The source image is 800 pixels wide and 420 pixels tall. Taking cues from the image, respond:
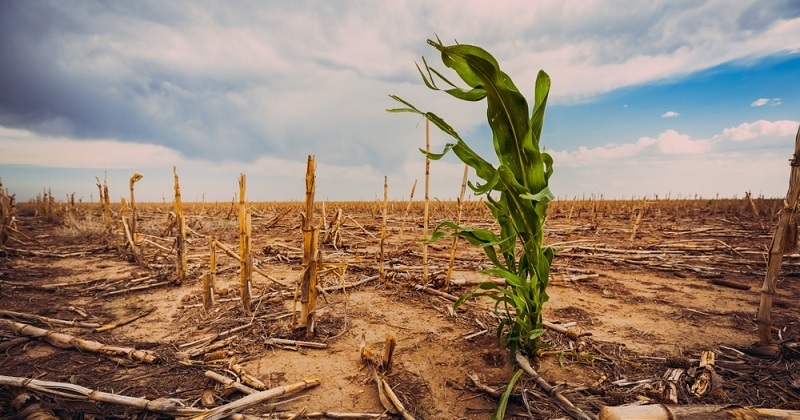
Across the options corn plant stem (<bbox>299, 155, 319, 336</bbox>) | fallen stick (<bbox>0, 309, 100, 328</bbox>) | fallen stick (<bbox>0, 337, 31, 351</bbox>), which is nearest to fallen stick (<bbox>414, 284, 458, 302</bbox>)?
corn plant stem (<bbox>299, 155, 319, 336</bbox>)

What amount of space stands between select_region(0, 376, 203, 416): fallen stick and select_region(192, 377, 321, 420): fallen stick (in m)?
0.18

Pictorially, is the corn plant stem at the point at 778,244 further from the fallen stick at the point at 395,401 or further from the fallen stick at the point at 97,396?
the fallen stick at the point at 97,396

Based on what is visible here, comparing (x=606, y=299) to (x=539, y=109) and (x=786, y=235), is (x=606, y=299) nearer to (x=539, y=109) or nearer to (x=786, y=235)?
(x=786, y=235)

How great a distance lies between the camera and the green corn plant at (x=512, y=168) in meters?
2.47

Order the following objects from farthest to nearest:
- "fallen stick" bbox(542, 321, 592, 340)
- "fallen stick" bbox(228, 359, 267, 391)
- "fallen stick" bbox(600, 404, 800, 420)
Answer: "fallen stick" bbox(542, 321, 592, 340), "fallen stick" bbox(228, 359, 267, 391), "fallen stick" bbox(600, 404, 800, 420)

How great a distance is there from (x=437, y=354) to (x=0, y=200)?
433 inches

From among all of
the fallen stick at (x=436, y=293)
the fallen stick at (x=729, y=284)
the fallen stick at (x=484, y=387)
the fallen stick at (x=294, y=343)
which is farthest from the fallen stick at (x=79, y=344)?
the fallen stick at (x=729, y=284)

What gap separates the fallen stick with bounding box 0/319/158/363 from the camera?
10.4ft

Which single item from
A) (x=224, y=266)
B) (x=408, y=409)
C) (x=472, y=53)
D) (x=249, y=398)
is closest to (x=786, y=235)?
(x=472, y=53)

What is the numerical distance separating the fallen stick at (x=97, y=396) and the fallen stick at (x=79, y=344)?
1.88 feet

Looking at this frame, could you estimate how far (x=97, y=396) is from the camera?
2.50 m

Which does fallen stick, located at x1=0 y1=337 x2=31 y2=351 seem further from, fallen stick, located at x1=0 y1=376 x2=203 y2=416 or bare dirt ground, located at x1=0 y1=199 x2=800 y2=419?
fallen stick, located at x1=0 y1=376 x2=203 y2=416

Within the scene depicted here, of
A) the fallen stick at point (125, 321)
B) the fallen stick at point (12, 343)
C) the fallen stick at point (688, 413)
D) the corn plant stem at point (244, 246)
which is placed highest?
the corn plant stem at point (244, 246)

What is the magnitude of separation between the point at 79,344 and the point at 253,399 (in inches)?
90.1
